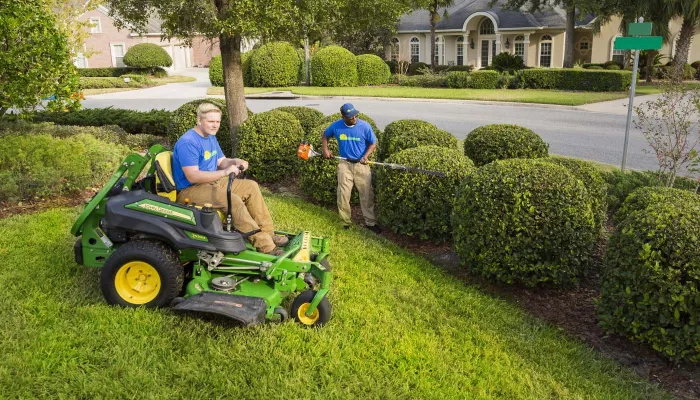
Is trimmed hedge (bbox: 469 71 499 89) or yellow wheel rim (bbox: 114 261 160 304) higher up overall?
trimmed hedge (bbox: 469 71 499 89)

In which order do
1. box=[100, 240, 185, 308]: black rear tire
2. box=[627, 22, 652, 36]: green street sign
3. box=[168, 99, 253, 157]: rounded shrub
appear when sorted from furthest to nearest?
1. box=[168, 99, 253, 157]: rounded shrub
2. box=[627, 22, 652, 36]: green street sign
3. box=[100, 240, 185, 308]: black rear tire

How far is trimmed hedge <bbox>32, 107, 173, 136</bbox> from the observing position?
1391 cm

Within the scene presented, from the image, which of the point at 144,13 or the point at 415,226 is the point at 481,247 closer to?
the point at 415,226

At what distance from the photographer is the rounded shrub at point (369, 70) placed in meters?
30.2

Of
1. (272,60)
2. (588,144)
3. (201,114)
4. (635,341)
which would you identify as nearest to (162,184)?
(201,114)

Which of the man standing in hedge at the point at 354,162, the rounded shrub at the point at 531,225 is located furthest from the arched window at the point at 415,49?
the rounded shrub at the point at 531,225

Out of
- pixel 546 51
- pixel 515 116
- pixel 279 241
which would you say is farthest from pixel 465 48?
pixel 279 241

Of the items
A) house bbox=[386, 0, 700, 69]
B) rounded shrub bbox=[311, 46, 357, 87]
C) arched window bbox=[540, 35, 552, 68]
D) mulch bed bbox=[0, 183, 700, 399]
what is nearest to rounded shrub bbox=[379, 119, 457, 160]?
mulch bed bbox=[0, 183, 700, 399]

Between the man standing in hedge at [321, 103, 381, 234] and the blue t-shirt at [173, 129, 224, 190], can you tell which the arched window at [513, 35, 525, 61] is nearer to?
the man standing in hedge at [321, 103, 381, 234]

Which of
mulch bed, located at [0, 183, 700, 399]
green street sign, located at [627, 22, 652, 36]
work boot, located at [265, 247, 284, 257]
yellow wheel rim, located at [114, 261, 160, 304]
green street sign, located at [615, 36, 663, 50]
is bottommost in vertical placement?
mulch bed, located at [0, 183, 700, 399]

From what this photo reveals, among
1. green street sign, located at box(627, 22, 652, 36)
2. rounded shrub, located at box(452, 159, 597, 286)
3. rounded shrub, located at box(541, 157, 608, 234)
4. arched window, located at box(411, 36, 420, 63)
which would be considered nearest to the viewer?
rounded shrub, located at box(452, 159, 597, 286)

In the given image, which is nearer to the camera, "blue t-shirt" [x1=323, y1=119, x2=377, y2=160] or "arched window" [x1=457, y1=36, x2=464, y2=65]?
"blue t-shirt" [x1=323, y1=119, x2=377, y2=160]

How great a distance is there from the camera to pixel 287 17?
9.27m

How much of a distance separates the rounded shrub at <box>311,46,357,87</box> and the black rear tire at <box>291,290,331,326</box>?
84.5 ft
